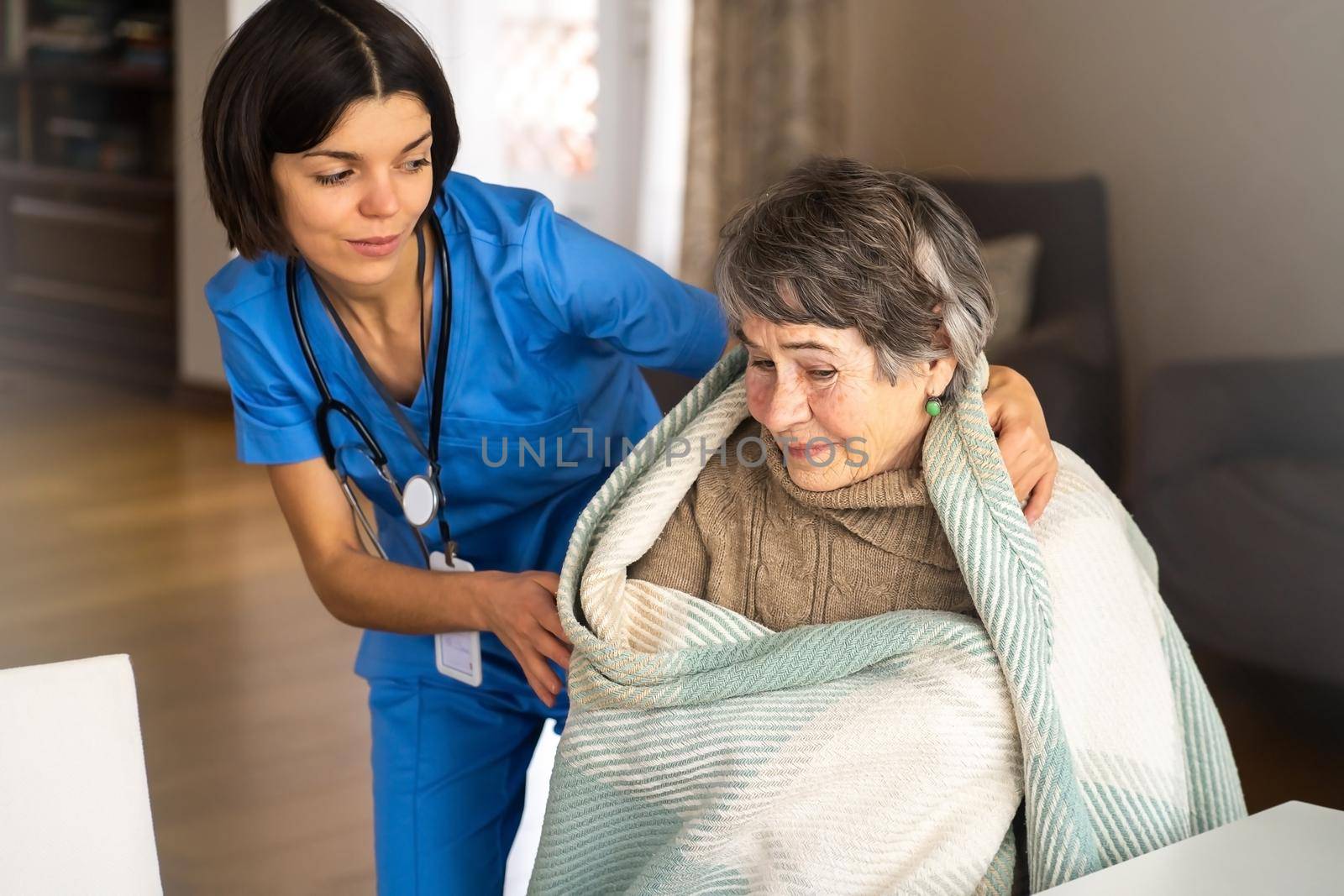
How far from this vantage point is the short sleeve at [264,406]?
1.54 meters

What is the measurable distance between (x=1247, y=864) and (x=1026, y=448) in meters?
0.39

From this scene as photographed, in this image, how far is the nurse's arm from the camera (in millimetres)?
1360

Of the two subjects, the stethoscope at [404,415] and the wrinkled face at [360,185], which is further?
the stethoscope at [404,415]

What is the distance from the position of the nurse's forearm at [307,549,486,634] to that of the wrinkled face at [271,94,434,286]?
33 cm

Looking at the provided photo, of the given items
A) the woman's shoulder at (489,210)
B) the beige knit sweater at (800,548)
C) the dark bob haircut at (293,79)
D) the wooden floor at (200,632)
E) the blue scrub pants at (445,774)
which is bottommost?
the wooden floor at (200,632)

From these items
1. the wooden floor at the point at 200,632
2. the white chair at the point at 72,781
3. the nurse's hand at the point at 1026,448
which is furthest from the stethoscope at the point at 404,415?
the wooden floor at the point at 200,632

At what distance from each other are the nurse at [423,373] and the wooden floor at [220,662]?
2.81 ft

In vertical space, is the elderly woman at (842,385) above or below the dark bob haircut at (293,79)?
below

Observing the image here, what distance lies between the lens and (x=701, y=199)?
468 centimetres

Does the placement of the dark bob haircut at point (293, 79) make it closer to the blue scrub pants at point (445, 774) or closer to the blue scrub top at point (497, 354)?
the blue scrub top at point (497, 354)

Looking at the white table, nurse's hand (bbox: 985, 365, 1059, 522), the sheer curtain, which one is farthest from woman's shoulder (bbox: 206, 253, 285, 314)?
the sheer curtain

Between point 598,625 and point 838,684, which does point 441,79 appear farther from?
point 838,684

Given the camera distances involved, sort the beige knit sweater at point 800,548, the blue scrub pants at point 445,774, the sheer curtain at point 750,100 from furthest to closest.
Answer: the sheer curtain at point 750,100
the blue scrub pants at point 445,774
the beige knit sweater at point 800,548

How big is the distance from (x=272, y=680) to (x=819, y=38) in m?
2.68
